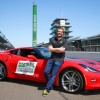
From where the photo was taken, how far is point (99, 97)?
5910mm

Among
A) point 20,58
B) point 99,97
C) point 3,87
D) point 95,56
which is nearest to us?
point 99,97

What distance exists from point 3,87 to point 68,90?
1797 mm

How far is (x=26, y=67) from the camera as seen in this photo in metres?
7.34

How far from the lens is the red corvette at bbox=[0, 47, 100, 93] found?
242 inches

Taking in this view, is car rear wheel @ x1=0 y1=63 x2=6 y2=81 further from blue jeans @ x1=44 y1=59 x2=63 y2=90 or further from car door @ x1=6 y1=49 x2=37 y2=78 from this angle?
blue jeans @ x1=44 y1=59 x2=63 y2=90

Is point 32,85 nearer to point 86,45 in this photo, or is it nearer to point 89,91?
point 89,91

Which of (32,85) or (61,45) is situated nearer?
(61,45)

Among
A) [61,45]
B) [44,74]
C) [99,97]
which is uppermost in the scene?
[61,45]

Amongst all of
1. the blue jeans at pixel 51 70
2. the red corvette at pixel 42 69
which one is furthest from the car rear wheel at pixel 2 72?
the blue jeans at pixel 51 70

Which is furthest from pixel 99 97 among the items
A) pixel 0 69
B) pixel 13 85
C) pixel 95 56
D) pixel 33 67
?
pixel 95 56

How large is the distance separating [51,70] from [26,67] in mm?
1058

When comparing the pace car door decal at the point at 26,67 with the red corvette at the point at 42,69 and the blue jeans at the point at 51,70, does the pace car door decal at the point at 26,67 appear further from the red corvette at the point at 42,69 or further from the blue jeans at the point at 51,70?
the blue jeans at the point at 51,70

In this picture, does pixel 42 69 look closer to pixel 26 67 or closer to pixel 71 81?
pixel 26 67

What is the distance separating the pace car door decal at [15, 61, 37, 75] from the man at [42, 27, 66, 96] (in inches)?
29.0
